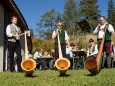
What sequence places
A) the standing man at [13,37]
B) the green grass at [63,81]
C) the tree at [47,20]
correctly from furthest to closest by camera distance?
the tree at [47,20], the standing man at [13,37], the green grass at [63,81]

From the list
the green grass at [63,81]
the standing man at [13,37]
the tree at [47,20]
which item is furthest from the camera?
the tree at [47,20]

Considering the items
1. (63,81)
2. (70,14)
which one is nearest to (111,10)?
(70,14)

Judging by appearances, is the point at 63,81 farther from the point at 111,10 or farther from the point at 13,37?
the point at 111,10

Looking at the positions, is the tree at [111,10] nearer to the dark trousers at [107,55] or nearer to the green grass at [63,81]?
the dark trousers at [107,55]

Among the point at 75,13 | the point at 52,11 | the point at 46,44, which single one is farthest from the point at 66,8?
the point at 46,44

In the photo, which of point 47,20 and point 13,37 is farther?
point 47,20

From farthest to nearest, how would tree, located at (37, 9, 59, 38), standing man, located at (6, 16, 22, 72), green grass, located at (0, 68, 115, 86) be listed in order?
tree, located at (37, 9, 59, 38)
standing man, located at (6, 16, 22, 72)
green grass, located at (0, 68, 115, 86)

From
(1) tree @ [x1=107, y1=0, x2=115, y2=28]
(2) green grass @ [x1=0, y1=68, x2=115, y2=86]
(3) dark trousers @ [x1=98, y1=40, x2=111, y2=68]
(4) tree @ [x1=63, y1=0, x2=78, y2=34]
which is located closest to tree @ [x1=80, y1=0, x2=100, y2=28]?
(4) tree @ [x1=63, y1=0, x2=78, y2=34]

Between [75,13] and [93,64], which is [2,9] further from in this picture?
[75,13]

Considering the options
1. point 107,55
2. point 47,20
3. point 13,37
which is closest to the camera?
point 13,37

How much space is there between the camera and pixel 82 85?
7.89 metres

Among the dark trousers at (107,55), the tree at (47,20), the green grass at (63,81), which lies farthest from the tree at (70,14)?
the green grass at (63,81)

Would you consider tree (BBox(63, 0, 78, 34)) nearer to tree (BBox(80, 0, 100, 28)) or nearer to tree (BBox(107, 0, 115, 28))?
tree (BBox(80, 0, 100, 28))

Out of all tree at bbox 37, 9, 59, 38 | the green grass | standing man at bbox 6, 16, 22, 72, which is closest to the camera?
the green grass
